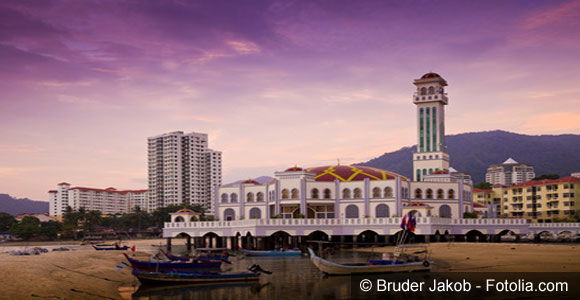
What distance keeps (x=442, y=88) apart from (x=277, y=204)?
1856 inches

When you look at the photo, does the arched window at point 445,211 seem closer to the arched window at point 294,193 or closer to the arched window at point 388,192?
the arched window at point 388,192

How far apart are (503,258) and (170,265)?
3115 centimetres

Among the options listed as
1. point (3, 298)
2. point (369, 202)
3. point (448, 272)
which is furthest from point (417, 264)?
point (369, 202)

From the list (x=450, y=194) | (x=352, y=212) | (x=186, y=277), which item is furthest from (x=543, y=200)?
(x=186, y=277)

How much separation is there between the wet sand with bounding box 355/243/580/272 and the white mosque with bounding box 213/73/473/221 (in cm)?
1922

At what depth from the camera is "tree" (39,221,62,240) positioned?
6014 inches

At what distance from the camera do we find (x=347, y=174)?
344 feet

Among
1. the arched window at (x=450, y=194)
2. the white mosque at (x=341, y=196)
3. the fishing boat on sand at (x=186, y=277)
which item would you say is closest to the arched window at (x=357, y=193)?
the white mosque at (x=341, y=196)

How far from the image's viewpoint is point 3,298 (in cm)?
3653

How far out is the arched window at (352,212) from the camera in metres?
99.2

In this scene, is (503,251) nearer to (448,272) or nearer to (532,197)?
(448,272)

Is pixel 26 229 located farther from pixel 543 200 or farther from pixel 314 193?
pixel 543 200

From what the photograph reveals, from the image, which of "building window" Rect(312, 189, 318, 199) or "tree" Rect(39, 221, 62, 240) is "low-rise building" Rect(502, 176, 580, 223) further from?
"tree" Rect(39, 221, 62, 240)

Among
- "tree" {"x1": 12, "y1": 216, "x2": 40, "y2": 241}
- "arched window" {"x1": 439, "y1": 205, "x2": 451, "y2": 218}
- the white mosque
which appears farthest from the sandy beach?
"tree" {"x1": 12, "y1": 216, "x2": 40, "y2": 241}
